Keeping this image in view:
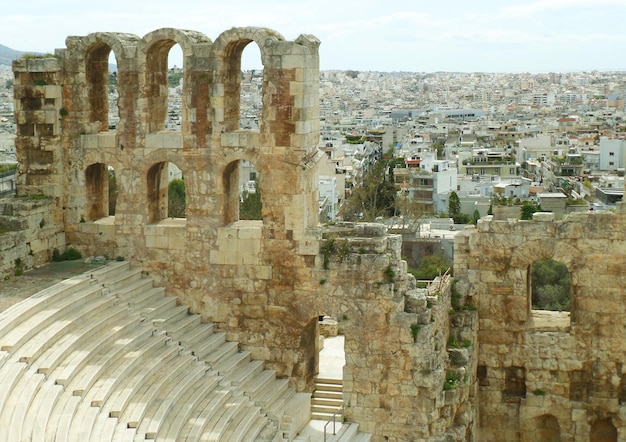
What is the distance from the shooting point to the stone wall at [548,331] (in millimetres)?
23797

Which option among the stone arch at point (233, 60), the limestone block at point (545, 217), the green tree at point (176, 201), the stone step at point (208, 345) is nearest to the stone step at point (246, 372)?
the stone step at point (208, 345)

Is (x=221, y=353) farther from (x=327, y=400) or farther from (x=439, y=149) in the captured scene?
(x=439, y=149)

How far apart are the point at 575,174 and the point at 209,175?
7264cm

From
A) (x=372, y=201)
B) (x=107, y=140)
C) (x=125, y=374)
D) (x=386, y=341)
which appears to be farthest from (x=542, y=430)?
(x=372, y=201)

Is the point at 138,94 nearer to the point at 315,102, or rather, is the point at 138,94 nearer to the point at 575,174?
the point at 315,102

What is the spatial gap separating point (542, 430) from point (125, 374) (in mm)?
10766

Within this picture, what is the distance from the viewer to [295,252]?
22938mm

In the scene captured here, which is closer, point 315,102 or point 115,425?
point 115,425

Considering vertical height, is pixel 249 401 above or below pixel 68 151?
below

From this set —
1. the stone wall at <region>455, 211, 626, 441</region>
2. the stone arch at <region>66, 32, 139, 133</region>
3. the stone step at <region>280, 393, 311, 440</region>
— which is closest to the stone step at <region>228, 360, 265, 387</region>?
the stone step at <region>280, 393, 311, 440</region>

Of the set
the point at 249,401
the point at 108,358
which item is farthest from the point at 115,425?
the point at 249,401

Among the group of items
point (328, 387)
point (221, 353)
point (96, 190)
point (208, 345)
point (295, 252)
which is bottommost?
point (328, 387)

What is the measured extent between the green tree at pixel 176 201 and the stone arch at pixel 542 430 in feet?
60.6

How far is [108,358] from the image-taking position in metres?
19.8
